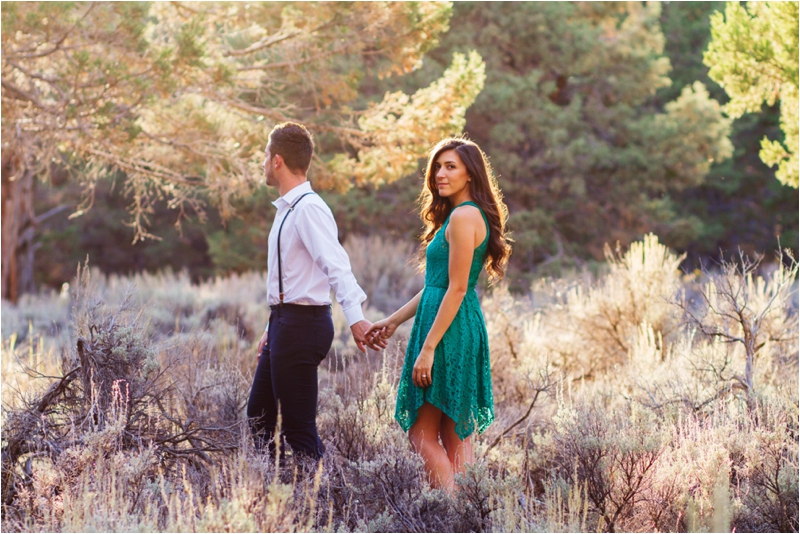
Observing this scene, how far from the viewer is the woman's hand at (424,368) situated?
12.8 ft

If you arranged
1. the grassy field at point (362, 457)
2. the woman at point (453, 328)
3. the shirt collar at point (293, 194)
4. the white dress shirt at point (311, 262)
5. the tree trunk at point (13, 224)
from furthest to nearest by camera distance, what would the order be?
the tree trunk at point (13, 224) < the shirt collar at point (293, 194) < the white dress shirt at point (311, 262) < the woman at point (453, 328) < the grassy field at point (362, 457)

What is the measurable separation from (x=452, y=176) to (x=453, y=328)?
0.77 metres

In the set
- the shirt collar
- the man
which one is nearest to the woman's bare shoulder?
the man

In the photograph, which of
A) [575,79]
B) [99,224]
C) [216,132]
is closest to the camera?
[216,132]

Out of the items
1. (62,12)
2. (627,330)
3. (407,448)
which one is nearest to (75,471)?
(407,448)

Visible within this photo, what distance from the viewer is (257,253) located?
69.2 feet

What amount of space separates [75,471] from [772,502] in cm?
358

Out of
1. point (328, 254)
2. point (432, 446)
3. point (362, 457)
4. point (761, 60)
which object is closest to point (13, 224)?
point (761, 60)

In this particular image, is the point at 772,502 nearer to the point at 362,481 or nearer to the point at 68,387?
the point at 362,481

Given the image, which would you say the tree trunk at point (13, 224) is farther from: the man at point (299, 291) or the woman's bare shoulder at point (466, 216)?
the woman's bare shoulder at point (466, 216)

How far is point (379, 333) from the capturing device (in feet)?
13.8

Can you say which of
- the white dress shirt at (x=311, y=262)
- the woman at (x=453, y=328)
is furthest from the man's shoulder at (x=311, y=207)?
the woman at (x=453, y=328)

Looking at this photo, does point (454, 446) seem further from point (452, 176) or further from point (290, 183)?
point (290, 183)

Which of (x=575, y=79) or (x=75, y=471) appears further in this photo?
(x=575, y=79)
